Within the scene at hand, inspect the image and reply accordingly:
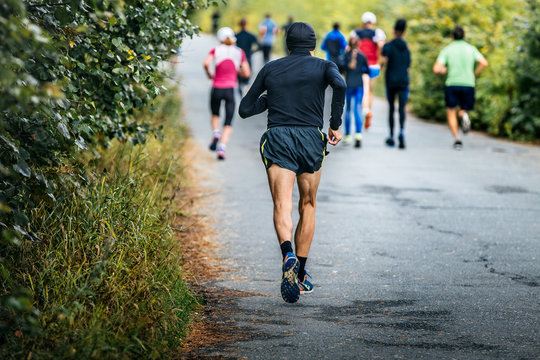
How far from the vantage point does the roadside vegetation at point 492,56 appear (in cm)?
1634

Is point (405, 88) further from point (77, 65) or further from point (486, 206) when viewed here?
point (77, 65)

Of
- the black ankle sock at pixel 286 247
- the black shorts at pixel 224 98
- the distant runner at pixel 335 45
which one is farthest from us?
the distant runner at pixel 335 45

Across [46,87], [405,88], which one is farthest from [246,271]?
[405,88]

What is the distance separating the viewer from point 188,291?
6070mm

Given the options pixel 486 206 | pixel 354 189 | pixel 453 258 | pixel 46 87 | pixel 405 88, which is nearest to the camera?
pixel 46 87

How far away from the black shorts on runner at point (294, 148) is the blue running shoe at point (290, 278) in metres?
0.70

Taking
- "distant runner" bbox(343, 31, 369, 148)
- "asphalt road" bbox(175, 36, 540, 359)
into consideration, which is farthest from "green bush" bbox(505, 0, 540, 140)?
"distant runner" bbox(343, 31, 369, 148)

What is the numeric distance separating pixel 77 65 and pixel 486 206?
5854 mm

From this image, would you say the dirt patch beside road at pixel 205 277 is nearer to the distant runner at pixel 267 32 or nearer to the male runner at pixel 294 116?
the male runner at pixel 294 116

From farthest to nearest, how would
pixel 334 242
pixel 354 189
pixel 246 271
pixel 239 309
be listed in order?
pixel 354 189 → pixel 334 242 → pixel 246 271 → pixel 239 309

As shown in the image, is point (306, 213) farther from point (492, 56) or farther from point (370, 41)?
point (492, 56)

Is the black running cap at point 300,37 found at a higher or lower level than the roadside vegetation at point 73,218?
higher

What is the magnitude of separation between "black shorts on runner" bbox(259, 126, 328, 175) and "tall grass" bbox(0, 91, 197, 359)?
1.04 m

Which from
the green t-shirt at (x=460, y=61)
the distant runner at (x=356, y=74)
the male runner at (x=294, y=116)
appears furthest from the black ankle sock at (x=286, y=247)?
the green t-shirt at (x=460, y=61)
